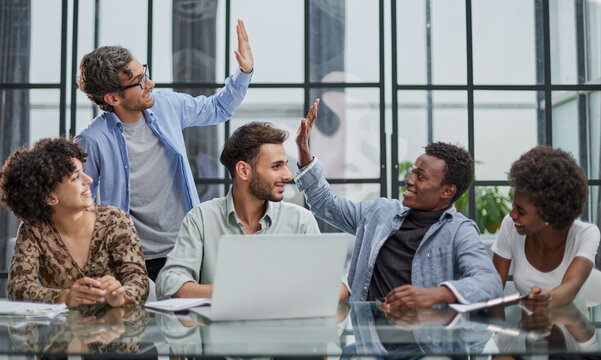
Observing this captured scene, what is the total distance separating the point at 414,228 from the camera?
104 inches

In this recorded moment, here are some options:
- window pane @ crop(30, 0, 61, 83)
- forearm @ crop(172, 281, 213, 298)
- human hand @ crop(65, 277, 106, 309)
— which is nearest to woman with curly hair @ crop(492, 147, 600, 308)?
forearm @ crop(172, 281, 213, 298)

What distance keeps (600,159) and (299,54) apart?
2282 mm

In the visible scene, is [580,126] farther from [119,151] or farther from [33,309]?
[33,309]

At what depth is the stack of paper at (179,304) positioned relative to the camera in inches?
76.6

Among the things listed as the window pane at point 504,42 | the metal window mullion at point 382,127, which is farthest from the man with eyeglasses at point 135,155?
the window pane at point 504,42

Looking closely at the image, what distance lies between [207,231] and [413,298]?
80cm

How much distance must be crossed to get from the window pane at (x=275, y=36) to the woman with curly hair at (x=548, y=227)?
2.61 metres

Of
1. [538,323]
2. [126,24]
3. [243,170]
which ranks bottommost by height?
[538,323]

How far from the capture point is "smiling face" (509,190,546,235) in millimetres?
2418

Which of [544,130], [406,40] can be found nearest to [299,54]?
[406,40]

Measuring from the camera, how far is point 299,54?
4902 millimetres

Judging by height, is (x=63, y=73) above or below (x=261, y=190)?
above

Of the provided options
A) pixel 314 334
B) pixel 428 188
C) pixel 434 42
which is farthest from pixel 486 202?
pixel 314 334

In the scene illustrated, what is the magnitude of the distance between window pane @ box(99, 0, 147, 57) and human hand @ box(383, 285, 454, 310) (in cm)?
334
